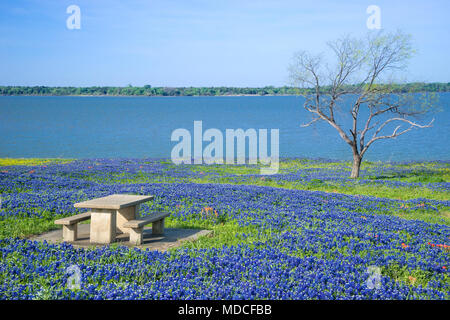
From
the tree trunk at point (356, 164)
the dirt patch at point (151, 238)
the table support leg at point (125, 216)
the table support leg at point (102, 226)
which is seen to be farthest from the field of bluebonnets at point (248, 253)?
the tree trunk at point (356, 164)

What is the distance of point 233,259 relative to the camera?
754 cm

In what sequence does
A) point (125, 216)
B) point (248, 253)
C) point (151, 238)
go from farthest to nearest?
point (125, 216) → point (151, 238) → point (248, 253)

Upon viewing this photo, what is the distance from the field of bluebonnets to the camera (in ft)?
20.0

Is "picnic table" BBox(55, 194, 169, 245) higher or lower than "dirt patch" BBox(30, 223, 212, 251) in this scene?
higher

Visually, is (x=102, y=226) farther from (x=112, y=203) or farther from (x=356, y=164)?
(x=356, y=164)

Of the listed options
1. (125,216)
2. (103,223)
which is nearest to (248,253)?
(103,223)

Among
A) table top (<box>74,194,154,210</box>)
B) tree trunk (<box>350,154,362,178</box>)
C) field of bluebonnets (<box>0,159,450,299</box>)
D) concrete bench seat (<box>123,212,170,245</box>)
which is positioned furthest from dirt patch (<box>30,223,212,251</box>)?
tree trunk (<box>350,154,362,178</box>)

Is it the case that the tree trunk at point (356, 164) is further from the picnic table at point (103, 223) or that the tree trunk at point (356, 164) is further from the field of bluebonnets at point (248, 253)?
the picnic table at point (103, 223)

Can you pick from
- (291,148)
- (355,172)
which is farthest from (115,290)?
(291,148)

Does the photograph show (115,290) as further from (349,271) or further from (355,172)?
(355,172)

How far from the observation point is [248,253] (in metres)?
8.02

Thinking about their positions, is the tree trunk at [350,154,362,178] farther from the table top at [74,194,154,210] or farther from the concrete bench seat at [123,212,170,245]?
the table top at [74,194,154,210]

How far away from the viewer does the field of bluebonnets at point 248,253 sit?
6.10m
